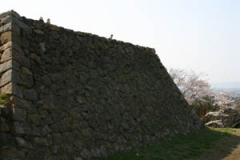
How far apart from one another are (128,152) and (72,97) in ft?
6.96

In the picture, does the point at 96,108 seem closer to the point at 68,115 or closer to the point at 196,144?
the point at 68,115

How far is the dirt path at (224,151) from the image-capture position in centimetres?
962

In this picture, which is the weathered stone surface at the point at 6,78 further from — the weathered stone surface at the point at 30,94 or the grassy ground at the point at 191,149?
the grassy ground at the point at 191,149

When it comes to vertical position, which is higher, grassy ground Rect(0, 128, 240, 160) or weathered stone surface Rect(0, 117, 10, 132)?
weathered stone surface Rect(0, 117, 10, 132)

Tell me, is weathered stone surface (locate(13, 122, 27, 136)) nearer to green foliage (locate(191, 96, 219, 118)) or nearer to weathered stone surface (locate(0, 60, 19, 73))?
weathered stone surface (locate(0, 60, 19, 73))

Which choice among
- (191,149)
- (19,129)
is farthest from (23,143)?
(191,149)

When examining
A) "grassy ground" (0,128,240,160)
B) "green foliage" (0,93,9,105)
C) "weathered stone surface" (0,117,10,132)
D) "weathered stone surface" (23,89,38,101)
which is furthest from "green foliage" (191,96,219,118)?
"weathered stone surface" (0,117,10,132)

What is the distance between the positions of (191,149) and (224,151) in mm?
1197

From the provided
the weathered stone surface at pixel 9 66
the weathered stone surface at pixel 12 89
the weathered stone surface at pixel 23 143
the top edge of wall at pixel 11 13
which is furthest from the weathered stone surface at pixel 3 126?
the top edge of wall at pixel 11 13

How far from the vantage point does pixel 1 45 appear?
6848mm

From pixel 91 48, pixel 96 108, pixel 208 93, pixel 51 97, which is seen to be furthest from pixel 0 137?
pixel 208 93

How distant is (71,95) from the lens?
784cm

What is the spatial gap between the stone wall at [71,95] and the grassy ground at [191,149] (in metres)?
0.34

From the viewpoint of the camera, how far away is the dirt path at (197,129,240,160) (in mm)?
9624
